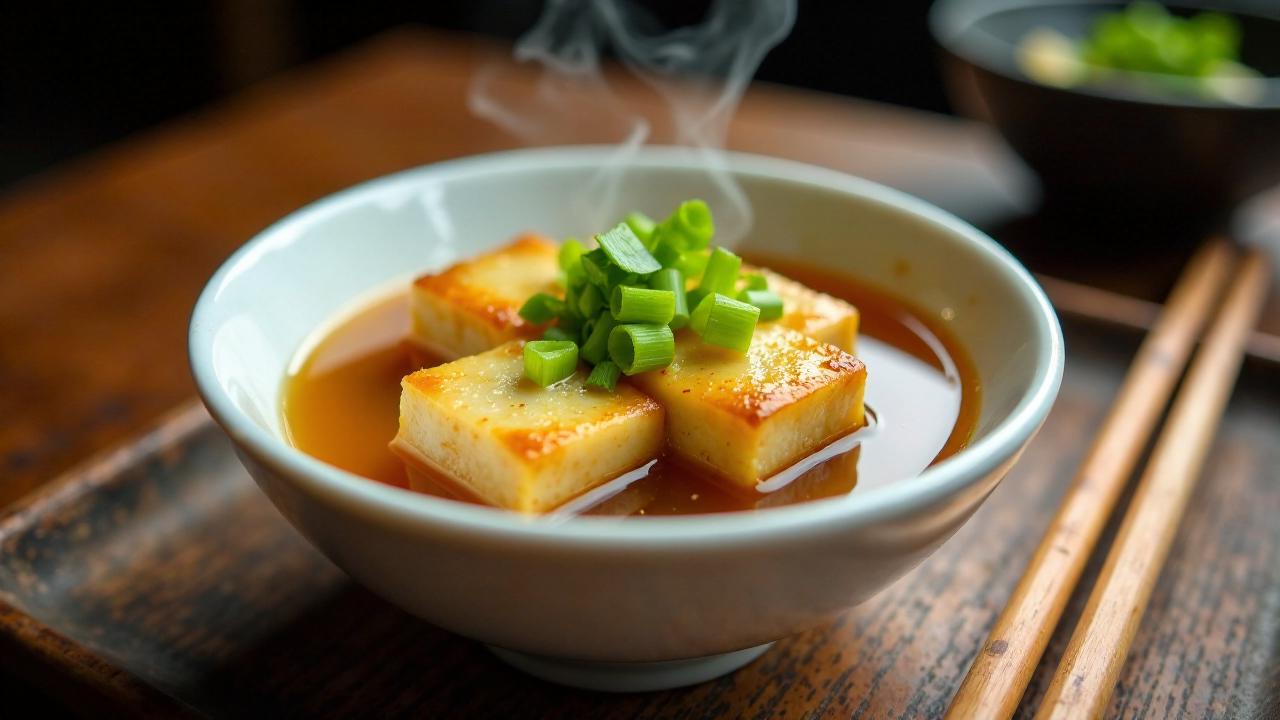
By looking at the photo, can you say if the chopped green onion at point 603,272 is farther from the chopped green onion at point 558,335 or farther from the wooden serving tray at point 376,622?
the wooden serving tray at point 376,622

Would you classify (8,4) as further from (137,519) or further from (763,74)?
(137,519)

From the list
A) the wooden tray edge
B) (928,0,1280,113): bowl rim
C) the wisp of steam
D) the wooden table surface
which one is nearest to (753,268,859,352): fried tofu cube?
the wisp of steam

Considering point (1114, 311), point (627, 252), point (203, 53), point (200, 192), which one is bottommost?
point (203, 53)

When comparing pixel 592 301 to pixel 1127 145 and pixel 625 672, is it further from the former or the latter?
pixel 1127 145

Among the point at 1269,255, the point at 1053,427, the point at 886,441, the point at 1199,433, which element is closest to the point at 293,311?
the point at 886,441

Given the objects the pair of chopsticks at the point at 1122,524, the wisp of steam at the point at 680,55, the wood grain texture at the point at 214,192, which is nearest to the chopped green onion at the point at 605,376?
the pair of chopsticks at the point at 1122,524

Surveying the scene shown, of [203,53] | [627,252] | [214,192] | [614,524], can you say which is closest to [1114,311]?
[627,252]
